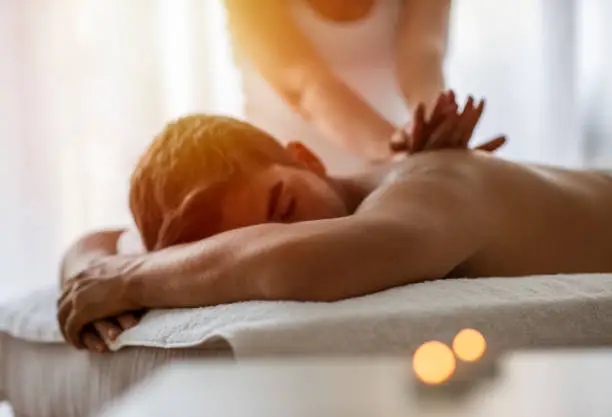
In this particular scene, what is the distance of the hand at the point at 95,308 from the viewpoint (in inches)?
35.3

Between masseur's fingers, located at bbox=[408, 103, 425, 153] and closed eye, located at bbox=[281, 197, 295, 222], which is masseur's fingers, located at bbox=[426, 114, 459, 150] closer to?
masseur's fingers, located at bbox=[408, 103, 425, 153]

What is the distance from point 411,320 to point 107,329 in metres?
0.37

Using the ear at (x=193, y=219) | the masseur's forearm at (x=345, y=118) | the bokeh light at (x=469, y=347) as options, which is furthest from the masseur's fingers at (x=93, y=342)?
the masseur's forearm at (x=345, y=118)

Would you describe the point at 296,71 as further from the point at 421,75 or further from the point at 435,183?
the point at 435,183

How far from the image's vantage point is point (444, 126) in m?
1.04

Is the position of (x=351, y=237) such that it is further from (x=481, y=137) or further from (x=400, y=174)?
(x=481, y=137)

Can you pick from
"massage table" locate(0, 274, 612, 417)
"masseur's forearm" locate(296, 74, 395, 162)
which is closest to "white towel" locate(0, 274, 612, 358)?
"massage table" locate(0, 274, 612, 417)

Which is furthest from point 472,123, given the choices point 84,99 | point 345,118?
point 84,99

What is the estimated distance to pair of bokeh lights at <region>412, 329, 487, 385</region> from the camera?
1.47 feet

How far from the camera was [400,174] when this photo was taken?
3.20 feet

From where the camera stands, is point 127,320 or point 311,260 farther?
point 127,320

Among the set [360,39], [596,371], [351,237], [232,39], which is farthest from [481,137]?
[596,371]

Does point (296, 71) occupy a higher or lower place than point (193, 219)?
higher

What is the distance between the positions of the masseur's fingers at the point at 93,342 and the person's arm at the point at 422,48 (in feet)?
2.76
